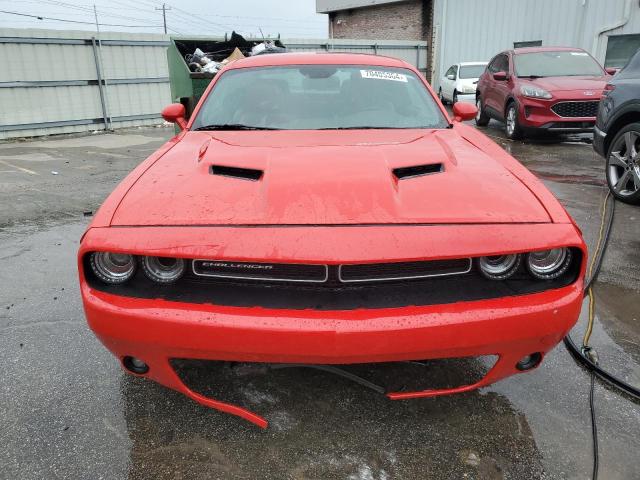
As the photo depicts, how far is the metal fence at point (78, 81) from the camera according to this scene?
1116 cm

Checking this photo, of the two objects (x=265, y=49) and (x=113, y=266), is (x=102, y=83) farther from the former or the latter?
(x=113, y=266)

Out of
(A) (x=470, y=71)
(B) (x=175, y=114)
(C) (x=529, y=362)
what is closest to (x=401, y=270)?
(C) (x=529, y=362)

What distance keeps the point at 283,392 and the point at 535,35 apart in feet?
59.2

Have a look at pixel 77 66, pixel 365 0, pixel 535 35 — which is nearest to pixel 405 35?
pixel 365 0

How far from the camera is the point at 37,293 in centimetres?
342

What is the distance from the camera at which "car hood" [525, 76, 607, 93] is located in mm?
8602

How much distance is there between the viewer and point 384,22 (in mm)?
24344

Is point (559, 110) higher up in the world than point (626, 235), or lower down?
higher up

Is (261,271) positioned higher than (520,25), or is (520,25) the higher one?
(520,25)

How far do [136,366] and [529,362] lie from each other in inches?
59.3

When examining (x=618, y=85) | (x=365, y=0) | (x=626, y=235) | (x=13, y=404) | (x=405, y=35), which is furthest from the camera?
(x=365, y=0)

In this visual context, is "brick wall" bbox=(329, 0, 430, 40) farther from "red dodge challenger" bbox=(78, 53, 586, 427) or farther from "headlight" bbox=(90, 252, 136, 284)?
"headlight" bbox=(90, 252, 136, 284)

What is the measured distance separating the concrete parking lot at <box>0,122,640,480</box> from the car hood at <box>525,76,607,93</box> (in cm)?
669

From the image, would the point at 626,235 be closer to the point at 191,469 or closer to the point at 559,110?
the point at 191,469
